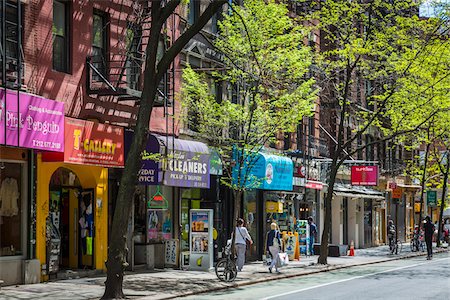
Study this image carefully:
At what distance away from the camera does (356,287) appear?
1970cm

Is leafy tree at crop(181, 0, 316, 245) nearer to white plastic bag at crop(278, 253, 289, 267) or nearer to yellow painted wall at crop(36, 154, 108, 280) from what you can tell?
white plastic bag at crop(278, 253, 289, 267)

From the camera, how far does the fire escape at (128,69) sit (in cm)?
2162

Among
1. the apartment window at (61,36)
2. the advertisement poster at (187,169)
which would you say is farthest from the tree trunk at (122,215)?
the advertisement poster at (187,169)

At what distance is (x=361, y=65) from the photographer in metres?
31.1

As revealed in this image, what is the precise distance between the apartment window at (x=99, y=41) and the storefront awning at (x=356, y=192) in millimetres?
20112

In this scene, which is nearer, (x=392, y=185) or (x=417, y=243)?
(x=417, y=243)

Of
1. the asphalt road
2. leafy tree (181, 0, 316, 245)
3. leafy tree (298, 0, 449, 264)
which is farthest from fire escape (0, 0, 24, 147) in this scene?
leafy tree (298, 0, 449, 264)

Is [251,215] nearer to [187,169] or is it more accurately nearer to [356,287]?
[187,169]

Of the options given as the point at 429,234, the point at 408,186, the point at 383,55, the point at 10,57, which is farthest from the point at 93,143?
the point at 408,186

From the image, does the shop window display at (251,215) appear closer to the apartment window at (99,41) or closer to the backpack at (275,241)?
the backpack at (275,241)

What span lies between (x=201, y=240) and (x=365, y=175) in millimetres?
18158

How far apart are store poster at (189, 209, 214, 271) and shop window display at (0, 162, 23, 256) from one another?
7014 millimetres

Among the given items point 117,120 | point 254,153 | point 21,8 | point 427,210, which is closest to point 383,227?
point 427,210

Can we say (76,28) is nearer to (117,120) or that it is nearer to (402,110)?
(117,120)
